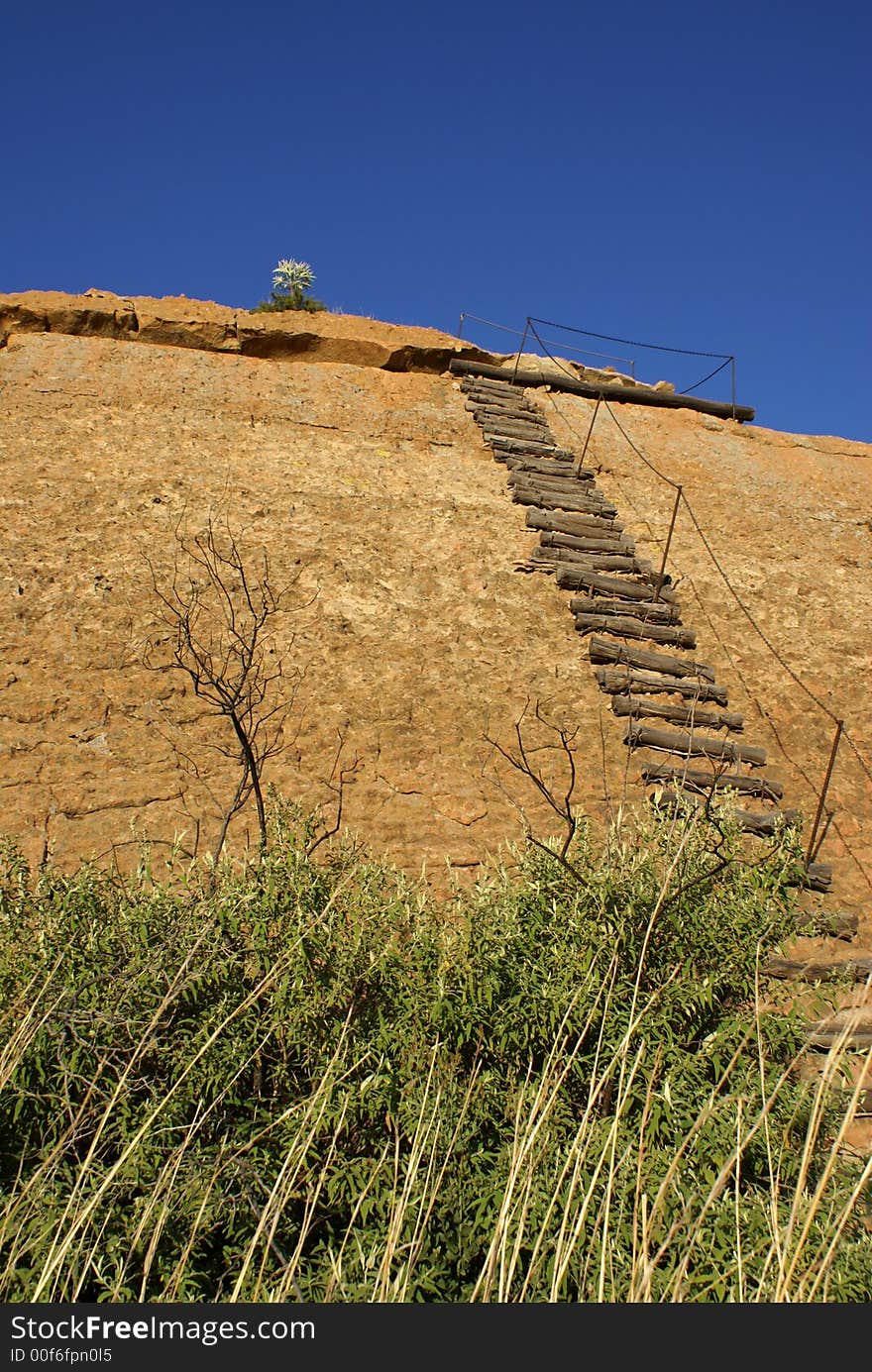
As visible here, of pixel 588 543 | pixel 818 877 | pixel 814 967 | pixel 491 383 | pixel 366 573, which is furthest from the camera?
pixel 491 383

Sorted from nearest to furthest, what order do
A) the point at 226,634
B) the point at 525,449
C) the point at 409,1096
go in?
1. the point at 409,1096
2. the point at 226,634
3. the point at 525,449

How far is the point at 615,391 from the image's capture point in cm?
1378

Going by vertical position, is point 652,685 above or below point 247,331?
below

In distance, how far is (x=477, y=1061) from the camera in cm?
381

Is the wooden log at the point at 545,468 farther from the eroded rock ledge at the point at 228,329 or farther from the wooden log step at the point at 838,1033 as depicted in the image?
the wooden log step at the point at 838,1033

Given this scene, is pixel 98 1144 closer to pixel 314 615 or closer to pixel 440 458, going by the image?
pixel 314 615

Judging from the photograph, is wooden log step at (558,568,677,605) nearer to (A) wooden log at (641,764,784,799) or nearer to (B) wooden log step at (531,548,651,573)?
(B) wooden log step at (531,548,651,573)

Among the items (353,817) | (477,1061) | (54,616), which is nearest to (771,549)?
(353,817)

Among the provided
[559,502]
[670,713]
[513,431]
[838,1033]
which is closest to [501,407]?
[513,431]

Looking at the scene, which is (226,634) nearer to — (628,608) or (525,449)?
(628,608)

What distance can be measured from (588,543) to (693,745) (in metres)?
2.97

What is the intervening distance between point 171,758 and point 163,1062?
2.80 metres

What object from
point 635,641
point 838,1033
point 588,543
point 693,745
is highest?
point 588,543

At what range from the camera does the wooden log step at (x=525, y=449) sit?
1123 cm
